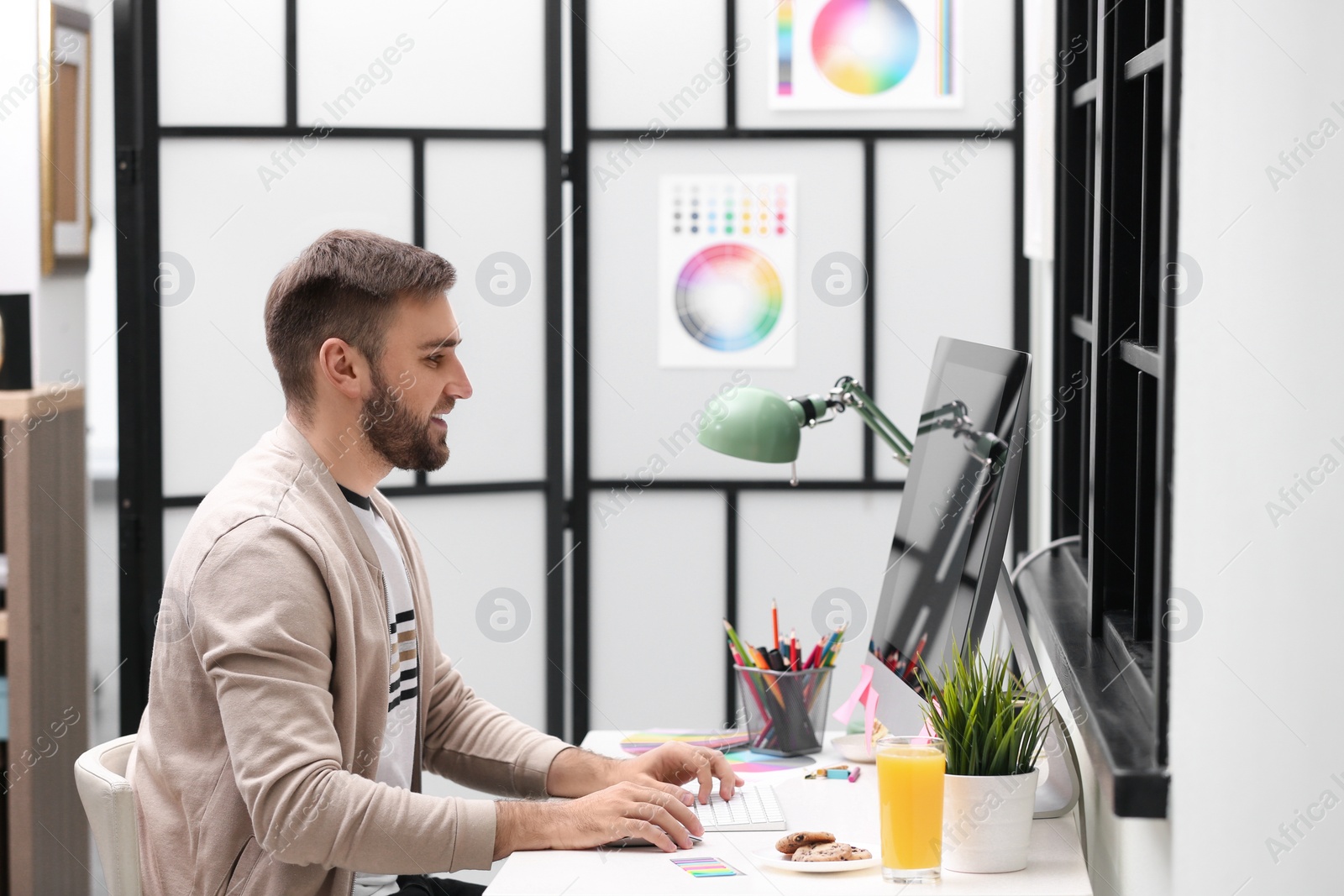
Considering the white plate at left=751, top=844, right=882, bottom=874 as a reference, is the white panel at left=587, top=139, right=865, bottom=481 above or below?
above

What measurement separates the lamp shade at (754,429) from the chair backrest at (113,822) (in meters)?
0.80

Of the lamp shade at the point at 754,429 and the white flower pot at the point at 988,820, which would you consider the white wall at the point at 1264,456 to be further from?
the lamp shade at the point at 754,429

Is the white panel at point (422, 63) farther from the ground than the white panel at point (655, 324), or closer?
farther from the ground

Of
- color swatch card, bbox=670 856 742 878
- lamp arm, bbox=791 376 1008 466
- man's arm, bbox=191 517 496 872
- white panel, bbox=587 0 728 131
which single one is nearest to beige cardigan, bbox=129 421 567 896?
man's arm, bbox=191 517 496 872

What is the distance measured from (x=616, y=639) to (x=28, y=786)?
1234mm

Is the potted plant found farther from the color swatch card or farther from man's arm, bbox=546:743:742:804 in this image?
man's arm, bbox=546:743:742:804

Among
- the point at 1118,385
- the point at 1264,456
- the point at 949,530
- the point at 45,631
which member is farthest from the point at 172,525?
the point at 1264,456

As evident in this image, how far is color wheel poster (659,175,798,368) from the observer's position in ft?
9.23

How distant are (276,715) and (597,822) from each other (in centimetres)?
33

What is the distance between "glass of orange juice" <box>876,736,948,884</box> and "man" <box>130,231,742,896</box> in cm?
22

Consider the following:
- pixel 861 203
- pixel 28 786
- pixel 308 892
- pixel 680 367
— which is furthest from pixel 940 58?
pixel 28 786

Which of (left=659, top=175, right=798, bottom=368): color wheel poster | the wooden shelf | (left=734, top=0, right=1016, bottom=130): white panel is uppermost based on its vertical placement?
(left=734, top=0, right=1016, bottom=130): white panel

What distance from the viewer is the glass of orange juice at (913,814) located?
1.17 metres

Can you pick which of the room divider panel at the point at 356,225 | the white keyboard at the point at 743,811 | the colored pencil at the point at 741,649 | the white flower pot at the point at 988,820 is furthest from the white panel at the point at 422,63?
the white flower pot at the point at 988,820
